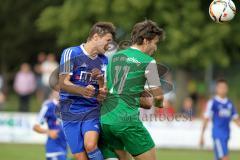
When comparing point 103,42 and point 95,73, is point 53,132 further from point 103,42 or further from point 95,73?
point 103,42

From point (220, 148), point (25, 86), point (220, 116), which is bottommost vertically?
point (220, 148)

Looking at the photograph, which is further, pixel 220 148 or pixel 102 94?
pixel 220 148

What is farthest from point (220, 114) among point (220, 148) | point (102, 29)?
point (102, 29)

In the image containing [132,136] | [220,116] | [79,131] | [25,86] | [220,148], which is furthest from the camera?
[25,86]

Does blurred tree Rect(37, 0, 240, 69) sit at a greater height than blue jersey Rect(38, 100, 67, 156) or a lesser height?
greater

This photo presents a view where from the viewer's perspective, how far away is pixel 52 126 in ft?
44.3

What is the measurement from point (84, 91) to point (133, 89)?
644mm

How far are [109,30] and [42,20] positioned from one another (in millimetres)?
18093

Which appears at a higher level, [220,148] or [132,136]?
[132,136]

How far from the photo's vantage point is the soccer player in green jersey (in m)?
9.30

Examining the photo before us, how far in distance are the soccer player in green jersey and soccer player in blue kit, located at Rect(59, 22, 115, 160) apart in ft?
0.82

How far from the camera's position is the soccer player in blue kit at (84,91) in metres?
9.61

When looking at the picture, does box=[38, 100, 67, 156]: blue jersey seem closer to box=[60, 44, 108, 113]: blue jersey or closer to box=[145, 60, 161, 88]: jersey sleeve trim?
box=[60, 44, 108, 113]: blue jersey

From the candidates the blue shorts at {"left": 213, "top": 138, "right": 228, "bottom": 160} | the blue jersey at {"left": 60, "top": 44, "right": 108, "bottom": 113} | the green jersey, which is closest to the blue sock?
the green jersey
